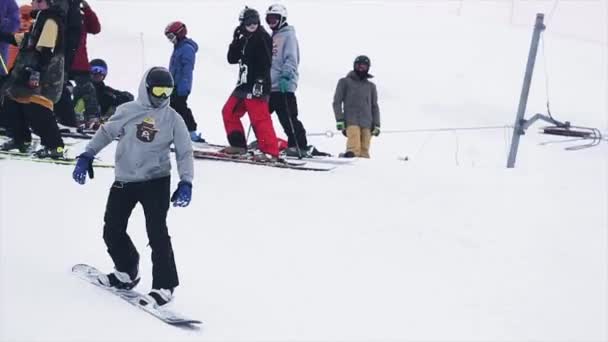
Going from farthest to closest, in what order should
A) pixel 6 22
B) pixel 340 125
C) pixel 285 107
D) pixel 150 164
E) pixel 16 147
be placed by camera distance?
1. pixel 340 125
2. pixel 285 107
3. pixel 16 147
4. pixel 6 22
5. pixel 150 164

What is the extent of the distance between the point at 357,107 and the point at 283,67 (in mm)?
1841

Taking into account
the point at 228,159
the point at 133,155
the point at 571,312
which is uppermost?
the point at 133,155

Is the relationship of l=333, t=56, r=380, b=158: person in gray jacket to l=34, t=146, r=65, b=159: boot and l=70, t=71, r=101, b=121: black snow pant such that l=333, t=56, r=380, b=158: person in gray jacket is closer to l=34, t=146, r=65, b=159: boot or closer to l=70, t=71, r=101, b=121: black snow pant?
l=70, t=71, r=101, b=121: black snow pant

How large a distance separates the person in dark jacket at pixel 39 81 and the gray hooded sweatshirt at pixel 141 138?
3.24 metres

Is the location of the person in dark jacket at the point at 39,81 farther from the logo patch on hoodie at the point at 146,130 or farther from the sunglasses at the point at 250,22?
the logo patch on hoodie at the point at 146,130

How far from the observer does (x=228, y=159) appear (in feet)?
30.5

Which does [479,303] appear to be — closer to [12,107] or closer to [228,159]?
[228,159]

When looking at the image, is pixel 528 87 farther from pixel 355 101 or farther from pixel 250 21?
pixel 250 21

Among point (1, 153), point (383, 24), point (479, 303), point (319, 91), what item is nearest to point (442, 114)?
point (319, 91)

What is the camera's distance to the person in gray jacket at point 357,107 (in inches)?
428

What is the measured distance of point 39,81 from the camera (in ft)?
26.6

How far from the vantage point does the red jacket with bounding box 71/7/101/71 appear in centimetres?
976

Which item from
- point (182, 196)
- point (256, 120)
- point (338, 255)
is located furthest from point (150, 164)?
point (256, 120)

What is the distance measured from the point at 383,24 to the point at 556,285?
20759 millimetres
